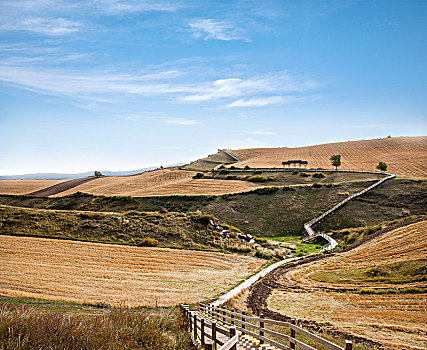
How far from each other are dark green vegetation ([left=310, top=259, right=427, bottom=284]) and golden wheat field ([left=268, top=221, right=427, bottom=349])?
1.25 ft

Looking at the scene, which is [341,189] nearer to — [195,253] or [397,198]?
[397,198]

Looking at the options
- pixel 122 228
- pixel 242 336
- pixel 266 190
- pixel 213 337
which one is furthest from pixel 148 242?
pixel 266 190

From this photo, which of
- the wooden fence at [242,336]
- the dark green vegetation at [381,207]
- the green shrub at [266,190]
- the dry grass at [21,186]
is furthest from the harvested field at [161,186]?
the wooden fence at [242,336]

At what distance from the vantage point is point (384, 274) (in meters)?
20.7

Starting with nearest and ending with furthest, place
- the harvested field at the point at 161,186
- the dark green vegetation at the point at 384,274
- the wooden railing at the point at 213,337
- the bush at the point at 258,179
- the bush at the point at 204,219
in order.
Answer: the wooden railing at the point at 213,337 < the dark green vegetation at the point at 384,274 < the bush at the point at 204,219 < the harvested field at the point at 161,186 < the bush at the point at 258,179

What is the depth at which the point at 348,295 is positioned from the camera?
18.5 metres

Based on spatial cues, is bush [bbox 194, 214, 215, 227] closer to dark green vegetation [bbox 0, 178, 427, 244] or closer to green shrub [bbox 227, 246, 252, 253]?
green shrub [bbox 227, 246, 252, 253]

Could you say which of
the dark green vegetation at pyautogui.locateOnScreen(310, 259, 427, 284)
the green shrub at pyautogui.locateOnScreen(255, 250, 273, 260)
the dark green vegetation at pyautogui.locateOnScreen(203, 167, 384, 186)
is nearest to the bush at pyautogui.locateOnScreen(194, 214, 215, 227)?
the green shrub at pyautogui.locateOnScreen(255, 250, 273, 260)

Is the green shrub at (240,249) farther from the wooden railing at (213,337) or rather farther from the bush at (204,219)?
the wooden railing at (213,337)

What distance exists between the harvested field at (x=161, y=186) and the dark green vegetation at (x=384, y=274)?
46.0 metres

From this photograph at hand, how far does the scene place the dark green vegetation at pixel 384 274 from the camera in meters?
18.8

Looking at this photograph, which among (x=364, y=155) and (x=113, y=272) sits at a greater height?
(x=364, y=155)

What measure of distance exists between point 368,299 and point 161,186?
225 feet

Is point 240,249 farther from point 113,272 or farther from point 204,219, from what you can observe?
point 113,272
